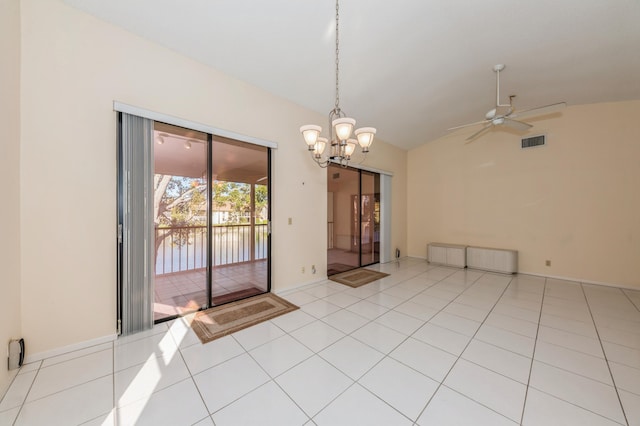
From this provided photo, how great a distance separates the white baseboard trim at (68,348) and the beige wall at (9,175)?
0.66 feet

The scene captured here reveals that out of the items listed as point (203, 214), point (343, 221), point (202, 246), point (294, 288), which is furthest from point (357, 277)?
point (203, 214)

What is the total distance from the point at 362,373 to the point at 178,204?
3.16 m

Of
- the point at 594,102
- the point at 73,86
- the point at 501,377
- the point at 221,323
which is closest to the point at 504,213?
the point at 594,102

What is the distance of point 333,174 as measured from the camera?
491cm

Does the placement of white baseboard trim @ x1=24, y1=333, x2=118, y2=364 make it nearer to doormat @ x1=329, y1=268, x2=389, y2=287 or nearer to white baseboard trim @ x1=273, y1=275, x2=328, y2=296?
white baseboard trim @ x1=273, y1=275, x2=328, y2=296

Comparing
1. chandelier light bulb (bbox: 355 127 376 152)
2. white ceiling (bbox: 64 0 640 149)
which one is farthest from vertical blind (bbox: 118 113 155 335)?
chandelier light bulb (bbox: 355 127 376 152)

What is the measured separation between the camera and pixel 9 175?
174cm

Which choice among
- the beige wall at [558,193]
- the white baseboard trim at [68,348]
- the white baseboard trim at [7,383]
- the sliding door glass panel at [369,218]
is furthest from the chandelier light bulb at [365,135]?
the beige wall at [558,193]

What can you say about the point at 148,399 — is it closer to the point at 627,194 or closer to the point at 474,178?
the point at 474,178

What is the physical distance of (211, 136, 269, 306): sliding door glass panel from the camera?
3.32m

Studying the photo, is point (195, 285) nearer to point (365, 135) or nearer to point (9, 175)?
point (9, 175)

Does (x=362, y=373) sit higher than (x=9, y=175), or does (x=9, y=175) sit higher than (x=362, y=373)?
(x=9, y=175)

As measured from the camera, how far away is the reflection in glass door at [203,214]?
304cm

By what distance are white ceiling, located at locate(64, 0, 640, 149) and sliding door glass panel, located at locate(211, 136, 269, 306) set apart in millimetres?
1117
